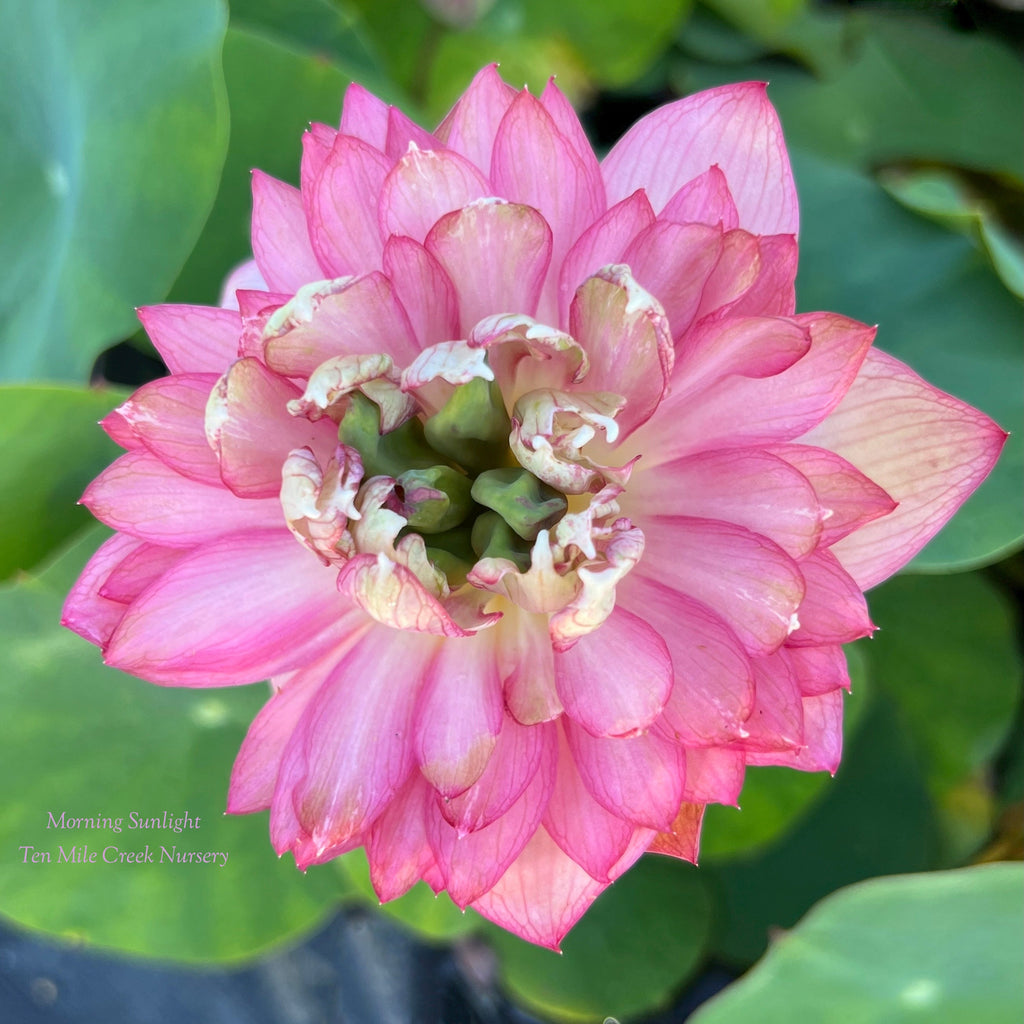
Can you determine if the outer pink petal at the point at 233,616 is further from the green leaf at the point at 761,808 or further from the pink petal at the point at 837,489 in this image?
the green leaf at the point at 761,808

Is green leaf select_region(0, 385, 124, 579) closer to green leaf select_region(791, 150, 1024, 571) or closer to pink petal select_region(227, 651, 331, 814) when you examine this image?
pink petal select_region(227, 651, 331, 814)

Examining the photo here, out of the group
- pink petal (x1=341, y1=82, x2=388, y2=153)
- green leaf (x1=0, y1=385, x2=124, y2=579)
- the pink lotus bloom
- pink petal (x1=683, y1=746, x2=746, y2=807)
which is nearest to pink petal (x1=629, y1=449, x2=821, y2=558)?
the pink lotus bloom

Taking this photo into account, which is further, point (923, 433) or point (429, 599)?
point (923, 433)

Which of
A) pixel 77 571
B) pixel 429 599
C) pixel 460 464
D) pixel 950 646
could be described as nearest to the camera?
pixel 429 599

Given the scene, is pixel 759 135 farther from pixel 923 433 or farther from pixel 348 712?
pixel 348 712

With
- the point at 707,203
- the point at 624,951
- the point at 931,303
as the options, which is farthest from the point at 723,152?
the point at 624,951

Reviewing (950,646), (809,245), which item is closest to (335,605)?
(809,245)

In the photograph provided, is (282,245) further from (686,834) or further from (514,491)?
(686,834)
